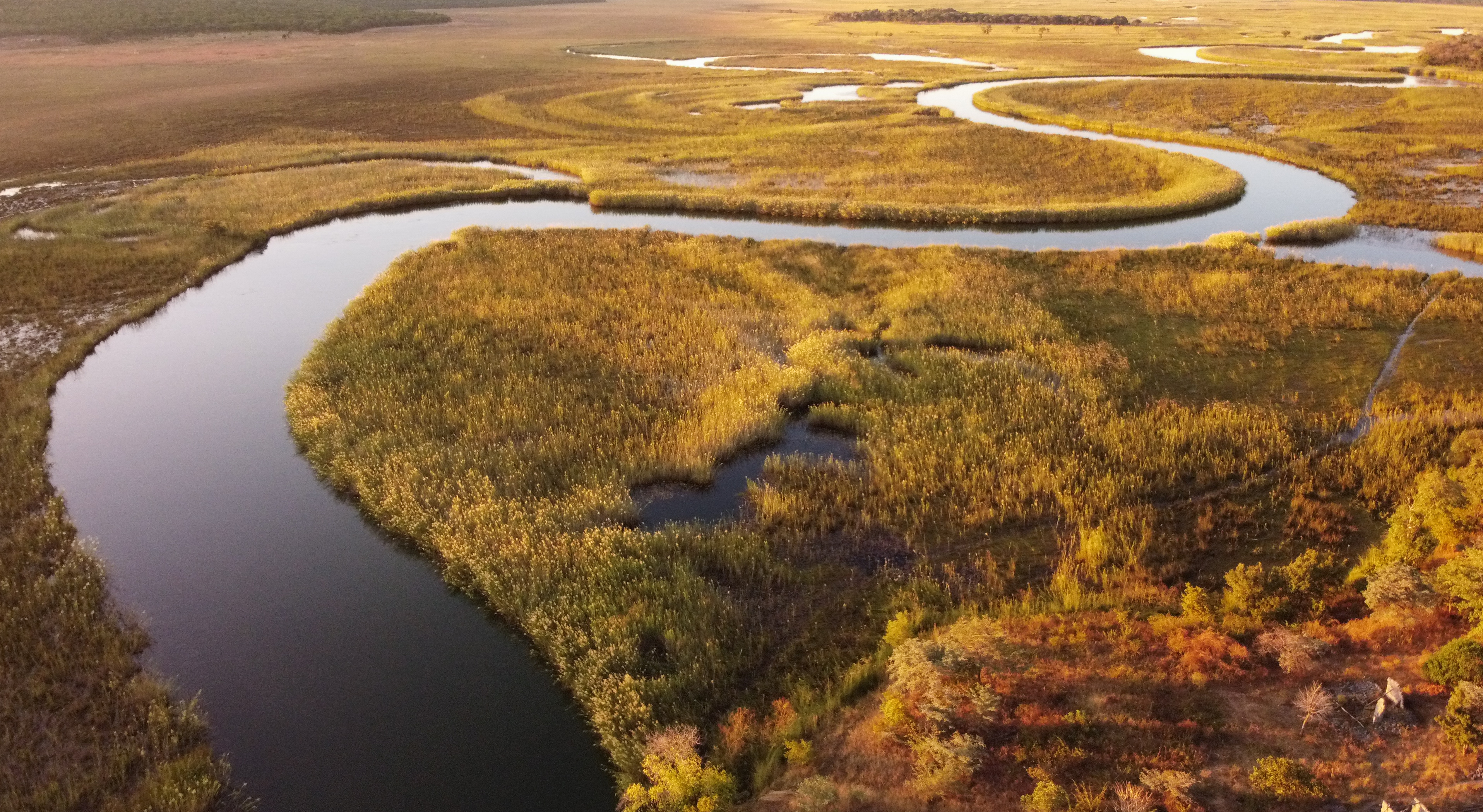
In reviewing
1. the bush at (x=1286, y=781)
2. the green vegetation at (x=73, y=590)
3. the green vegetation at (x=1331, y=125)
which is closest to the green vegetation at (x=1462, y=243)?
the green vegetation at (x=1331, y=125)

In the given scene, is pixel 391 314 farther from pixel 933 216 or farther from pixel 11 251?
pixel 933 216

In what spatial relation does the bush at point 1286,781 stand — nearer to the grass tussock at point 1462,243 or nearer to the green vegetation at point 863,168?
the green vegetation at point 863,168

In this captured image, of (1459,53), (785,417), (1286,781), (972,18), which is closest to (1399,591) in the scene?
(1286,781)

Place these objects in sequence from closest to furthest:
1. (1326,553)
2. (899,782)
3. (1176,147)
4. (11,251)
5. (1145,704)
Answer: (899,782) < (1145,704) < (1326,553) < (11,251) < (1176,147)

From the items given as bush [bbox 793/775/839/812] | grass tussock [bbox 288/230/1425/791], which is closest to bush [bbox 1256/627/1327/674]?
grass tussock [bbox 288/230/1425/791]

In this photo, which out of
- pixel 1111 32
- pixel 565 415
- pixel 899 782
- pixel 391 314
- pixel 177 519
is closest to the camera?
pixel 899 782

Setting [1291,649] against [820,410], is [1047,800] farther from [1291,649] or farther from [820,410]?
[820,410]

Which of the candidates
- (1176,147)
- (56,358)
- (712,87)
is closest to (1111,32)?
(712,87)
